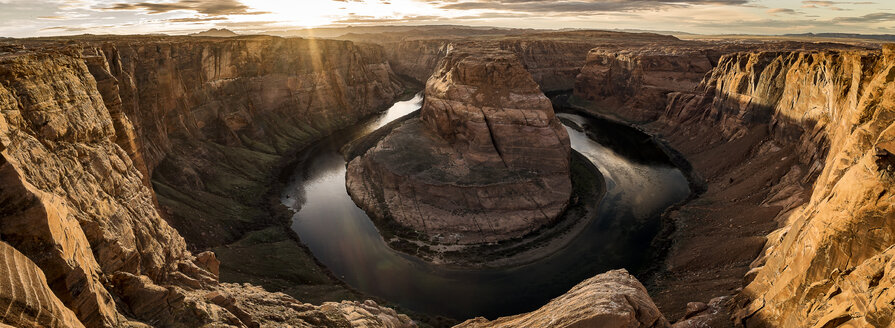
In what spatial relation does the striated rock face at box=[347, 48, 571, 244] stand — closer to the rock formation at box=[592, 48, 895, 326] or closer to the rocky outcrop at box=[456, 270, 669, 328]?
the rock formation at box=[592, 48, 895, 326]

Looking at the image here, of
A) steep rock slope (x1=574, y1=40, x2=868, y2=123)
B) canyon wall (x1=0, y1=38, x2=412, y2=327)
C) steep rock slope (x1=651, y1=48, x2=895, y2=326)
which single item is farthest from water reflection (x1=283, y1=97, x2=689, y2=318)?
steep rock slope (x1=574, y1=40, x2=868, y2=123)

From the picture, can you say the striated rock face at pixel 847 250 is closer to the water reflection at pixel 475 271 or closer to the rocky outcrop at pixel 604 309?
the rocky outcrop at pixel 604 309

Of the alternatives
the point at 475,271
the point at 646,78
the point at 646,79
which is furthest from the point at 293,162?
the point at 646,78

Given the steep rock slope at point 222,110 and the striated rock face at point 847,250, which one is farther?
the steep rock slope at point 222,110

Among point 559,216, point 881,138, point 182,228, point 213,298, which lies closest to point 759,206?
point 559,216

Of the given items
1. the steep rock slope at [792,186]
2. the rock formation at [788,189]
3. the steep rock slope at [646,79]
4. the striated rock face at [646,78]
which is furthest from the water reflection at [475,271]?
the striated rock face at [646,78]
